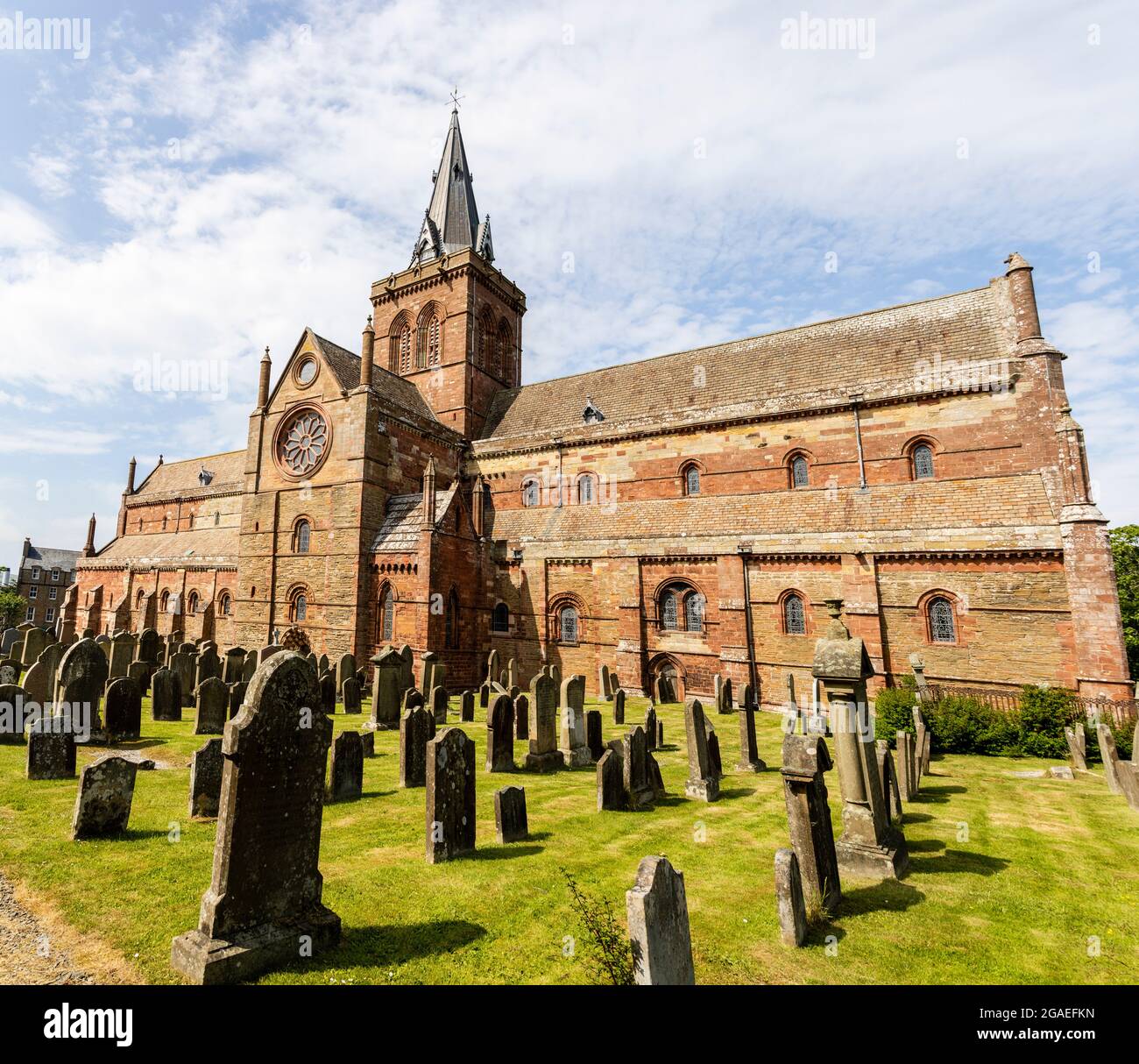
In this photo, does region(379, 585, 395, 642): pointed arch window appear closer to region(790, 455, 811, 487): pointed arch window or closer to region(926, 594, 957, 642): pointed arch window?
region(790, 455, 811, 487): pointed arch window

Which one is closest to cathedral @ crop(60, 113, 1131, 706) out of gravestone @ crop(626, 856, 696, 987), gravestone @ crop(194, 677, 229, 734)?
gravestone @ crop(194, 677, 229, 734)

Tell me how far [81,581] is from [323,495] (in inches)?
971

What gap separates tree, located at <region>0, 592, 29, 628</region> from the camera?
180 ft

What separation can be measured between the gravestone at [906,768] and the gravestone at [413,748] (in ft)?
24.0

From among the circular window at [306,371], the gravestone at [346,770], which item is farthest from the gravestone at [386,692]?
the circular window at [306,371]

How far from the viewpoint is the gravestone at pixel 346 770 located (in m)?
8.54

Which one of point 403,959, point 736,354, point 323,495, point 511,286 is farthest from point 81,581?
point 403,959

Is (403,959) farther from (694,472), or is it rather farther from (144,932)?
(694,472)

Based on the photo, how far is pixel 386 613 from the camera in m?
21.5

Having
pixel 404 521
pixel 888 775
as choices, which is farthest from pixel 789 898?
pixel 404 521

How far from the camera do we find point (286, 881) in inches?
172

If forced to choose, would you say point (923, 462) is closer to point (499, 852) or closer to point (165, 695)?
point (499, 852)

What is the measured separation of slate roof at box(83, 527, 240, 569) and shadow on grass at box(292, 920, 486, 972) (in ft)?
93.4
